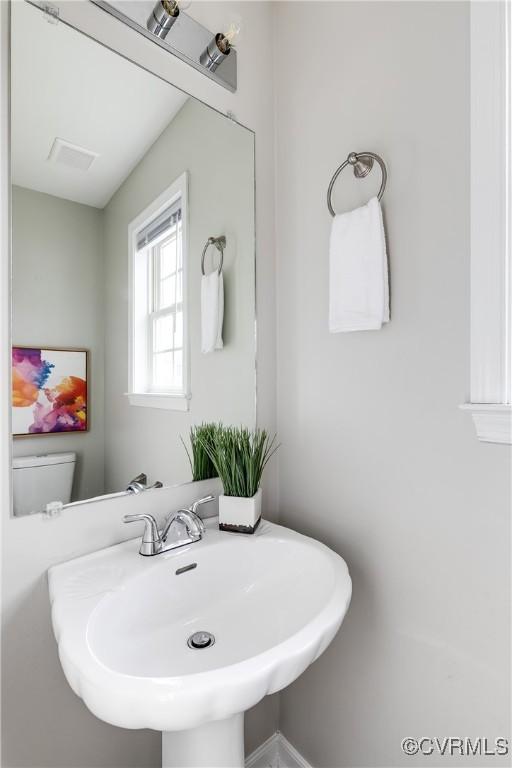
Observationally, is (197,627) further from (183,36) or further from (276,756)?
(183,36)

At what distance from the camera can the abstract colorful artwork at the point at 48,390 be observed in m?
0.89

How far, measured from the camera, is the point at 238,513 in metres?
1.15

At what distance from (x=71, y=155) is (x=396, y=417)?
105 cm

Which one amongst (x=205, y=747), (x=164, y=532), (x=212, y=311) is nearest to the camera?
(x=205, y=747)

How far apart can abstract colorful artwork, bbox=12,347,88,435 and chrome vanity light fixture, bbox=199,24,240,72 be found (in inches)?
36.0

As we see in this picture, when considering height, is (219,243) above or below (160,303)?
above

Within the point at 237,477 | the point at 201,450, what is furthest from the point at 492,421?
the point at 201,450

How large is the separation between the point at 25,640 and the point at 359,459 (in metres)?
0.92

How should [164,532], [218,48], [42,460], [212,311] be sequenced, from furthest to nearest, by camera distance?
[212,311], [218,48], [164,532], [42,460]

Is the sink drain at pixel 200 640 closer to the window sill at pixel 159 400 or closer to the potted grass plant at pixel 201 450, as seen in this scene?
the potted grass plant at pixel 201 450

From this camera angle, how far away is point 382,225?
1.04 metres

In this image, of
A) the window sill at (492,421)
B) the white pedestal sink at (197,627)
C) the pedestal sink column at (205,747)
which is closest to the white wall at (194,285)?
the white pedestal sink at (197,627)

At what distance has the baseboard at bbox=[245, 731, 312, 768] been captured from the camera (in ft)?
4.28

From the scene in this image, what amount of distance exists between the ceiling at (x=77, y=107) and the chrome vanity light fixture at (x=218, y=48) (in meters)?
0.13
